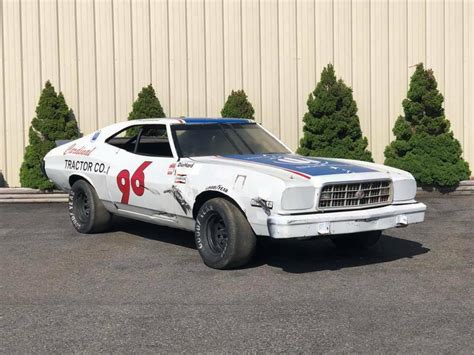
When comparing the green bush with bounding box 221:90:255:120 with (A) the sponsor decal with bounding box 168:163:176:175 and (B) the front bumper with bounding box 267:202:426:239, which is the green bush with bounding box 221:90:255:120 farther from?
(B) the front bumper with bounding box 267:202:426:239

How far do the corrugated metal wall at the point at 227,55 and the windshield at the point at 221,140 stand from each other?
5639 millimetres

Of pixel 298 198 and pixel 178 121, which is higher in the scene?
pixel 178 121

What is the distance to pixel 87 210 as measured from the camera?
30.6ft

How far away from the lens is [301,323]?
5.32 m

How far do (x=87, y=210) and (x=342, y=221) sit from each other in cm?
382

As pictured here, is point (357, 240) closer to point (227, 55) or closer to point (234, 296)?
point (234, 296)

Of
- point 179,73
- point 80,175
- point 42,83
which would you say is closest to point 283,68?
point 179,73

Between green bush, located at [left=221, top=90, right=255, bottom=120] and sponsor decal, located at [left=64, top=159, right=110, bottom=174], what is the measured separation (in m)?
4.85

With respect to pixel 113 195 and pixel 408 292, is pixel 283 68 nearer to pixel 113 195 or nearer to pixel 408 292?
pixel 113 195

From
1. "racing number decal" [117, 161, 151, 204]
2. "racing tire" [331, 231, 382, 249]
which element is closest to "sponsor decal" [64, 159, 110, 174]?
"racing number decal" [117, 161, 151, 204]

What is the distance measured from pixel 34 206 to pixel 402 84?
7.33 m

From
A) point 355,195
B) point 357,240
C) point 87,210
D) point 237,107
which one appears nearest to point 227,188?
point 355,195

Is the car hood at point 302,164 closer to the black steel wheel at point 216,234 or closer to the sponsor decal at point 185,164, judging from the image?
the sponsor decal at point 185,164

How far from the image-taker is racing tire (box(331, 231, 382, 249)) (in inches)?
317
